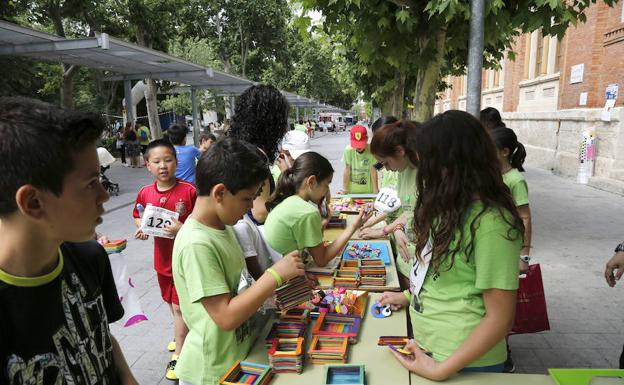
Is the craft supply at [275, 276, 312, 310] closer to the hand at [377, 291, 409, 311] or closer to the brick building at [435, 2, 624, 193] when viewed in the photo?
the hand at [377, 291, 409, 311]

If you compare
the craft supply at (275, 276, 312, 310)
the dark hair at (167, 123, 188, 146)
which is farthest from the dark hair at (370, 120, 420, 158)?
the dark hair at (167, 123, 188, 146)

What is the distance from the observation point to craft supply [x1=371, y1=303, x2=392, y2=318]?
2.22m

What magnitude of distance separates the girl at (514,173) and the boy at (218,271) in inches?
74.5

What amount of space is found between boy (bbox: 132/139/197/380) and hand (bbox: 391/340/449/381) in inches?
76.8

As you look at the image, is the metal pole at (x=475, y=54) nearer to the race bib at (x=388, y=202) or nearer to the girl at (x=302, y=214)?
the race bib at (x=388, y=202)

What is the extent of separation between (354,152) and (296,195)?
2877 mm

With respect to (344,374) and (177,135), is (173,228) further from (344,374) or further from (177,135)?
(177,135)

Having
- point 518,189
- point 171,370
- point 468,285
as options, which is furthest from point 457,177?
point 171,370

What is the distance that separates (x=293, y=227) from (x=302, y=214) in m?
0.09

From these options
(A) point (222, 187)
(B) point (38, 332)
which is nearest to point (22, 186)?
(B) point (38, 332)

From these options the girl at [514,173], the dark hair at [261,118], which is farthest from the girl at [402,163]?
the dark hair at [261,118]

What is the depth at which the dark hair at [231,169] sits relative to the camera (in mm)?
1782

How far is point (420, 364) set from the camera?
5.48ft

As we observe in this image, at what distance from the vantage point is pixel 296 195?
272 centimetres
